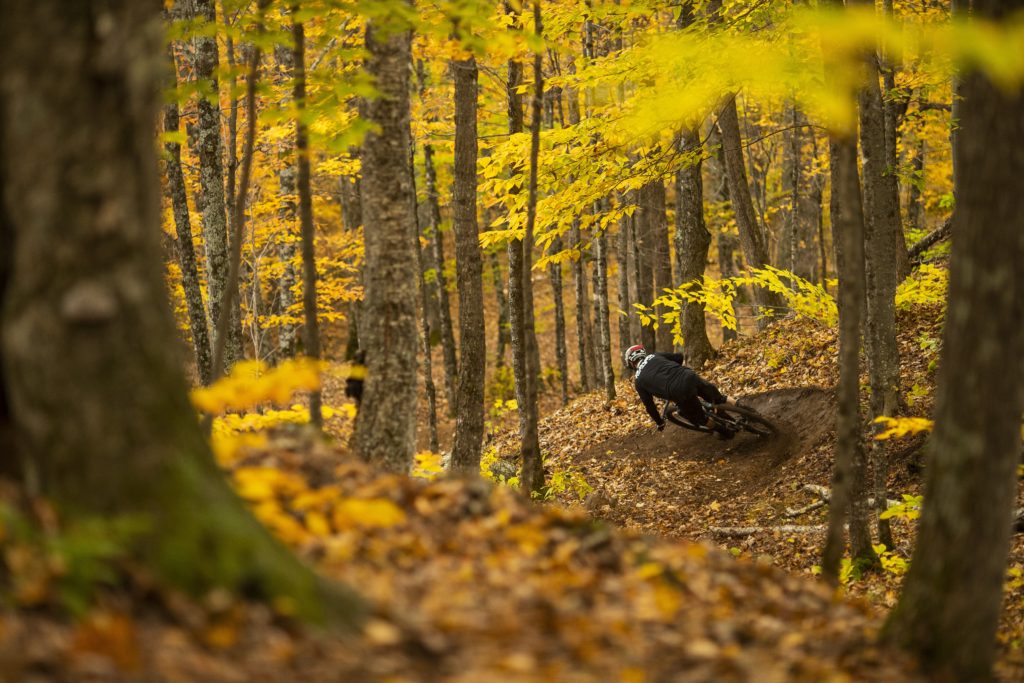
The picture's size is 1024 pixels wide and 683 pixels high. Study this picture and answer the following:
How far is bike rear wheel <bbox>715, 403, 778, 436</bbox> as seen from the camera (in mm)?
11991

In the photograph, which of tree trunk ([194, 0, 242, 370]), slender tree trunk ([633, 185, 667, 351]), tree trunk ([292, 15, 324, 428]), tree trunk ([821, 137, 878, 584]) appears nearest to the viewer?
tree trunk ([821, 137, 878, 584])

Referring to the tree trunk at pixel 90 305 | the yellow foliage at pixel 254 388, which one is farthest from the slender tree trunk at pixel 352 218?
the tree trunk at pixel 90 305

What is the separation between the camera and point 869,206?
9312 millimetres

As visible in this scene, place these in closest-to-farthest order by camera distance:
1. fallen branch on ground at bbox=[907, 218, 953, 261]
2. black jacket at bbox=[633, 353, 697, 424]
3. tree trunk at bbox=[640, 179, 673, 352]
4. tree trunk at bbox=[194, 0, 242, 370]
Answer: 1. tree trunk at bbox=[194, 0, 242, 370]
2. black jacket at bbox=[633, 353, 697, 424]
3. fallen branch on ground at bbox=[907, 218, 953, 261]
4. tree trunk at bbox=[640, 179, 673, 352]

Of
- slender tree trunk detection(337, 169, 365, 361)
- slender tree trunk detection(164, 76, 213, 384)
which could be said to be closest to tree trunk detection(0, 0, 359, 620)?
slender tree trunk detection(164, 76, 213, 384)

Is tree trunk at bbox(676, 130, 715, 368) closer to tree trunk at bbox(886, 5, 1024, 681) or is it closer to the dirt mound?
the dirt mound

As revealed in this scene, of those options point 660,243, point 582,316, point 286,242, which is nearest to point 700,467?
point 582,316

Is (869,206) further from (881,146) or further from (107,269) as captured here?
(107,269)

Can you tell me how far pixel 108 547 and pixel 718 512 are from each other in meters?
9.15

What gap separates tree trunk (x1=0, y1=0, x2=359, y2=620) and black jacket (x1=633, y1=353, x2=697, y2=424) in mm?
9017

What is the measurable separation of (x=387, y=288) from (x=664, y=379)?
21.6 ft

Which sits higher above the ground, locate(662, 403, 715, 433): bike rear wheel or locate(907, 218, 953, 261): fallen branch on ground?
locate(907, 218, 953, 261): fallen branch on ground

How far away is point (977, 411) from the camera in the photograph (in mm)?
3971

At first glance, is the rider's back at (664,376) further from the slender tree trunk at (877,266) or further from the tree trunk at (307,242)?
the tree trunk at (307,242)
